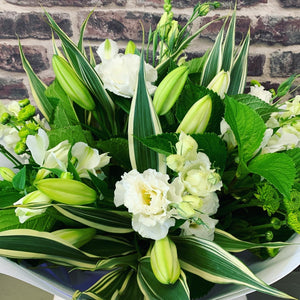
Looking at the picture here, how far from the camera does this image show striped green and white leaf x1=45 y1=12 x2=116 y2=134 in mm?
385

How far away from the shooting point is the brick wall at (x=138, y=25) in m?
0.77

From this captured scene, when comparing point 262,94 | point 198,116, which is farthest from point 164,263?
point 262,94

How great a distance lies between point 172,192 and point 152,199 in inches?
0.8

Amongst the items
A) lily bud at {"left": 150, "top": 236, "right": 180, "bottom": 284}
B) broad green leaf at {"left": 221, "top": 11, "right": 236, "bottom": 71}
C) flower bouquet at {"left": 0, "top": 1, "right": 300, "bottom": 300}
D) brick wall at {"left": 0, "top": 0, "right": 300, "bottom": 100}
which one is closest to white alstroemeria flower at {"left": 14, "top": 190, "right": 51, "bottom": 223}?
flower bouquet at {"left": 0, "top": 1, "right": 300, "bottom": 300}

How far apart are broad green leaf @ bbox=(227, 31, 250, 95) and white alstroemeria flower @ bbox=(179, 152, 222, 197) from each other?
0.21 metres

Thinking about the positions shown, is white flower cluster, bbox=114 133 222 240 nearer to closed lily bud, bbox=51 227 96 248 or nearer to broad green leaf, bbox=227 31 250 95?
closed lily bud, bbox=51 227 96 248


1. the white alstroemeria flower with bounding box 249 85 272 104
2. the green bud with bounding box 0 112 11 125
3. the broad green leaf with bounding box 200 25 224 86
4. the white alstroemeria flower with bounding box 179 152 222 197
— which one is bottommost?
the white alstroemeria flower with bounding box 179 152 222 197

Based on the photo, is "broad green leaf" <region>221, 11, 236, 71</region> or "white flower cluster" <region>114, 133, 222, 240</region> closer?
"white flower cluster" <region>114, 133, 222, 240</region>

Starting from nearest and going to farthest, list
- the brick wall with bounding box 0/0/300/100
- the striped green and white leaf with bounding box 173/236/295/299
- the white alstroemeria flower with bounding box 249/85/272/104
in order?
the striped green and white leaf with bounding box 173/236/295/299, the white alstroemeria flower with bounding box 249/85/272/104, the brick wall with bounding box 0/0/300/100

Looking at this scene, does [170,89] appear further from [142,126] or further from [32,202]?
[32,202]

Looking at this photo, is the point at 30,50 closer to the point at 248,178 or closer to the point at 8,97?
the point at 8,97

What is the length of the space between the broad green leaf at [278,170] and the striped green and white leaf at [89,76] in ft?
0.60

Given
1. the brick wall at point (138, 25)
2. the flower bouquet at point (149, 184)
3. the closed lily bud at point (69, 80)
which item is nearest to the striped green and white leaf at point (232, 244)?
the flower bouquet at point (149, 184)

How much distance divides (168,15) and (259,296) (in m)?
0.65
